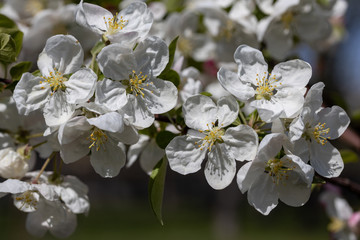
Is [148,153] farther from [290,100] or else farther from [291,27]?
[291,27]

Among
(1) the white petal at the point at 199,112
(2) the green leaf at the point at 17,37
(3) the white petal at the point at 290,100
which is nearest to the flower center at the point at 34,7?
(2) the green leaf at the point at 17,37

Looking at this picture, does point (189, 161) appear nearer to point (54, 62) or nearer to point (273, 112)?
point (273, 112)

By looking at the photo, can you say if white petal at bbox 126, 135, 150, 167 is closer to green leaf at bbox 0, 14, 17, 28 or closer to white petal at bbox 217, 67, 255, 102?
white petal at bbox 217, 67, 255, 102

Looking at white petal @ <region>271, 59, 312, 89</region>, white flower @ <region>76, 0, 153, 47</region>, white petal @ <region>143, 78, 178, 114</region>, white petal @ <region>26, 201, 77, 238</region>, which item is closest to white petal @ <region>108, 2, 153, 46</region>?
white flower @ <region>76, 0, 153, 47</region>

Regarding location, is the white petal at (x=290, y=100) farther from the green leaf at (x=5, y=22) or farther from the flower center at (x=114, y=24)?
the green leaf at (x=5, y=22)

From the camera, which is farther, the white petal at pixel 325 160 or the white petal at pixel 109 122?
the white petal at pixel 325 160

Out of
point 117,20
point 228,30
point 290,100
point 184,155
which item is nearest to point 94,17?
point 117,20
